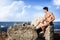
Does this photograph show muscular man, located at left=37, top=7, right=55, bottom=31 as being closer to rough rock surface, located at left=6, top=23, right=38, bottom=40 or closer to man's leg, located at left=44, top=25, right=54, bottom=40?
man's leg, located at left=44, top=25, right=54, bottom=40

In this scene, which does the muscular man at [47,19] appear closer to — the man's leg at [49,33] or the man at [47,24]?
the man at [47,24]

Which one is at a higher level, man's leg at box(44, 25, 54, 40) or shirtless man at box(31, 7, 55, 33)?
shirtless man at box(31, 7, 55, 33)

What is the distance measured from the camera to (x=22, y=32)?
28.2ft

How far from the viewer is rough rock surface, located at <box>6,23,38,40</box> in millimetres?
8539

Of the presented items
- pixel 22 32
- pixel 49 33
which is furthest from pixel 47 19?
pixel 22 32

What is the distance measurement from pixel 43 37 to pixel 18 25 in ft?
2.96

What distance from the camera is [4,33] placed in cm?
966

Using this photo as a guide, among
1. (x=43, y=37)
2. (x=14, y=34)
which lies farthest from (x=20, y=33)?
(x=43, y=37)

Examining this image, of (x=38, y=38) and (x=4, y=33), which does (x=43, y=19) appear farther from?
(x=4, y=33)

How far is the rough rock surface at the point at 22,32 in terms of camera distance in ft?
28.0

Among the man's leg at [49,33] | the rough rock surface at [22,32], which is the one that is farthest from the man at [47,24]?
the rough rock surface at [22,32]

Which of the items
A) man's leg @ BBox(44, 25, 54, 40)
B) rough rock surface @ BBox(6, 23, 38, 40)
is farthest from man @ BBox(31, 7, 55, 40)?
rough rock surface @ BBox(6, 23, 38, 40)

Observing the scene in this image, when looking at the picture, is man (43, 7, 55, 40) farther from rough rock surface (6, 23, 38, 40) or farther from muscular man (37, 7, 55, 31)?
rough rock surface (6, 23, 38, 40)

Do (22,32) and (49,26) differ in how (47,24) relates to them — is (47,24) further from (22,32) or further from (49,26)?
(22,32)
